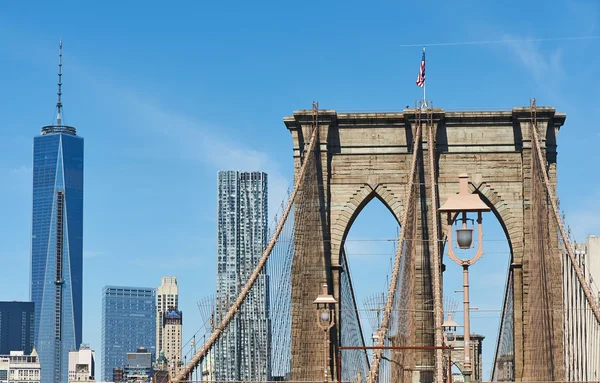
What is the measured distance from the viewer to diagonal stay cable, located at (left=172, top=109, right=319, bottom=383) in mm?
40250

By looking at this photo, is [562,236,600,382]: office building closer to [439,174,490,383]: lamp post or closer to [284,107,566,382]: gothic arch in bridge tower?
[284,107,566,382]: gothic arch in bridge tower

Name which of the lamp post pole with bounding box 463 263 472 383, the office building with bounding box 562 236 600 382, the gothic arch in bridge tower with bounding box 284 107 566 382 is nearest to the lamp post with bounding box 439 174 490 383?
the lamp post pole with bounding box 463 263 472 383

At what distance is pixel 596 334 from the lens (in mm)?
98938

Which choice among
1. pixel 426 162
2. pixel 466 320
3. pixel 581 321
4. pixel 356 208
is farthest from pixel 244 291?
pixel 581 321

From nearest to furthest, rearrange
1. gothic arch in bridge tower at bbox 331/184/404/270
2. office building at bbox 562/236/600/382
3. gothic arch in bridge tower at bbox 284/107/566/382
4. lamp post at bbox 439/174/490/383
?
1. lamp post at bbox 439/174/490/383
2. gothic arch in bridge tower at bbox 284/107/566/382
3. gothic arch in bridge tower at bbox 331/184/404/270
4. office building at bbox 562/236/600/382

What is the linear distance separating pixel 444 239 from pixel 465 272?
3880 cm

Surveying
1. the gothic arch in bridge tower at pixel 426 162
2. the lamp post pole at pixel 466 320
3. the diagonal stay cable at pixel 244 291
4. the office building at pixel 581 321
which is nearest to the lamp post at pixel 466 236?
the lamp post pole at pixel 466 320

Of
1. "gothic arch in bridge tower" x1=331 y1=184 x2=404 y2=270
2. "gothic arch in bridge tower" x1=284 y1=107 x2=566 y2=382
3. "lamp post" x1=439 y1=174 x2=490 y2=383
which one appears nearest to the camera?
"lamp post" x1=439 y1=174 x2=490 y2=383

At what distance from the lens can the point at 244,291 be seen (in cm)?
5450

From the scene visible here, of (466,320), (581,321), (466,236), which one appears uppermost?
(581,321)

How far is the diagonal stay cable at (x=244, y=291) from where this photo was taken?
132 feet

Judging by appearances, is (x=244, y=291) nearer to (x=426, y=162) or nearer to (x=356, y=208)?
(x=356, y=208)

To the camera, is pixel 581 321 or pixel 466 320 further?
pixel 581 321

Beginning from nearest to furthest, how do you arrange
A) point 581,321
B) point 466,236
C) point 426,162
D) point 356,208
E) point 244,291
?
point 466,236 < point 244,291 < point 426,162 < point 356,208 < point 581,321
